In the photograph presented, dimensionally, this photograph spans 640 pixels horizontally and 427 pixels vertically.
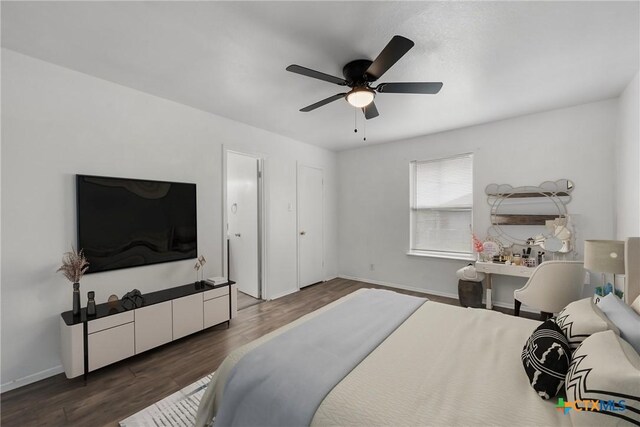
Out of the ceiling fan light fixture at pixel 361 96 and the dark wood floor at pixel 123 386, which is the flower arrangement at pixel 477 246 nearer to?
the ceiling fan light fixture at pixel 361 96

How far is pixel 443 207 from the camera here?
4.36 meters

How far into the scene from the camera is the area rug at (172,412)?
177cm

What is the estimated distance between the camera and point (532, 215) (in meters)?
3.54

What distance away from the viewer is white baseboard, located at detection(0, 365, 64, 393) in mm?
2079

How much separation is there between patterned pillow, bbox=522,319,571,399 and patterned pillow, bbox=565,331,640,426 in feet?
0.17

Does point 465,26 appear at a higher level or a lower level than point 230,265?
higher

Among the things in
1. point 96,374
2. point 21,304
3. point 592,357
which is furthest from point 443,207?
point 21,304

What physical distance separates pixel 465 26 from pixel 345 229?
4028mm

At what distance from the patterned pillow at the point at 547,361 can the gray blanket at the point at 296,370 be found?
28.8 inches

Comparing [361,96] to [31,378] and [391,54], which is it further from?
[31,378]

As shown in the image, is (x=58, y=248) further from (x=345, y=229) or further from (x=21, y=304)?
(x=345, y=229)

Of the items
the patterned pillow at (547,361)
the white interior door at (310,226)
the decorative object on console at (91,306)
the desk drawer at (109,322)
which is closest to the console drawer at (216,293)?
the desk drawer at (109,322)

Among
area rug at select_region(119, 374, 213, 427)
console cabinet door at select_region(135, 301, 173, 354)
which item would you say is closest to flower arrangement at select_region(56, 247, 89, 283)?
console cabinet door at select_region(135, 301, 173, 354)

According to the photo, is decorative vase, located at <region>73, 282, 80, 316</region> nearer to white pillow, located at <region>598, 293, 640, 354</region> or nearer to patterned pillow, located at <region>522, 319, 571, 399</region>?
patterned pillow, located at <region>522, 319, 571, 399</region>
